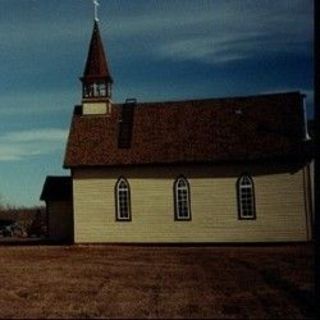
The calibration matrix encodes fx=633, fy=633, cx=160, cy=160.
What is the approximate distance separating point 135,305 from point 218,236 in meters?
21.1

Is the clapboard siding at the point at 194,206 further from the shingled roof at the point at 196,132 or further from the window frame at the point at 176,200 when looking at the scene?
the shingled roof at the point at 196,132

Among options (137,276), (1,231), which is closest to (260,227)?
(137,276)

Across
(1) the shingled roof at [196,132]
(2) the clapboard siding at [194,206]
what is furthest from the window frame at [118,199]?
(1) the shingled roof at [196,132]

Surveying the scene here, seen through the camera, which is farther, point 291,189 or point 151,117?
point 151,117

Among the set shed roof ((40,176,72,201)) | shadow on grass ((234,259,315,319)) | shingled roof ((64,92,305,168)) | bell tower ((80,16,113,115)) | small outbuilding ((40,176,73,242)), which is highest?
bell tower ((80,16,113,115))

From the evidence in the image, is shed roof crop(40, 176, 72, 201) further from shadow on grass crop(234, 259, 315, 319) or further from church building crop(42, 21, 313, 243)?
shadow on grass crop(234, 259, 315, 319)

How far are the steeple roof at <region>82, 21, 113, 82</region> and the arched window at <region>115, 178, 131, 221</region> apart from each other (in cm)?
828

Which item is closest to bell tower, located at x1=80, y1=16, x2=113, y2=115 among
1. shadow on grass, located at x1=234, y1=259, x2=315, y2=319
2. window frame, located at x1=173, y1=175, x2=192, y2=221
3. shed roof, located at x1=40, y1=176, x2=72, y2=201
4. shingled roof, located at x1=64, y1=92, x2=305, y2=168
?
shingled roof, located at x1=64, y1=92, x2=305, y2=168

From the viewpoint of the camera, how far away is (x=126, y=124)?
41.3m

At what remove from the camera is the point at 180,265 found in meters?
26.8

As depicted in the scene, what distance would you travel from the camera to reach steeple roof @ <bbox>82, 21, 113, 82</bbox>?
141ft

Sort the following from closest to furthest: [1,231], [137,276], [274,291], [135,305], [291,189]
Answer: [135,305]
[274,291]
[137,276]
[291,189]
[1,231]

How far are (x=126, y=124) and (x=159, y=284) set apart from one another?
71.2ft

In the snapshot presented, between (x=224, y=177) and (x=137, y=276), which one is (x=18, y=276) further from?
(x=224, y=177)
